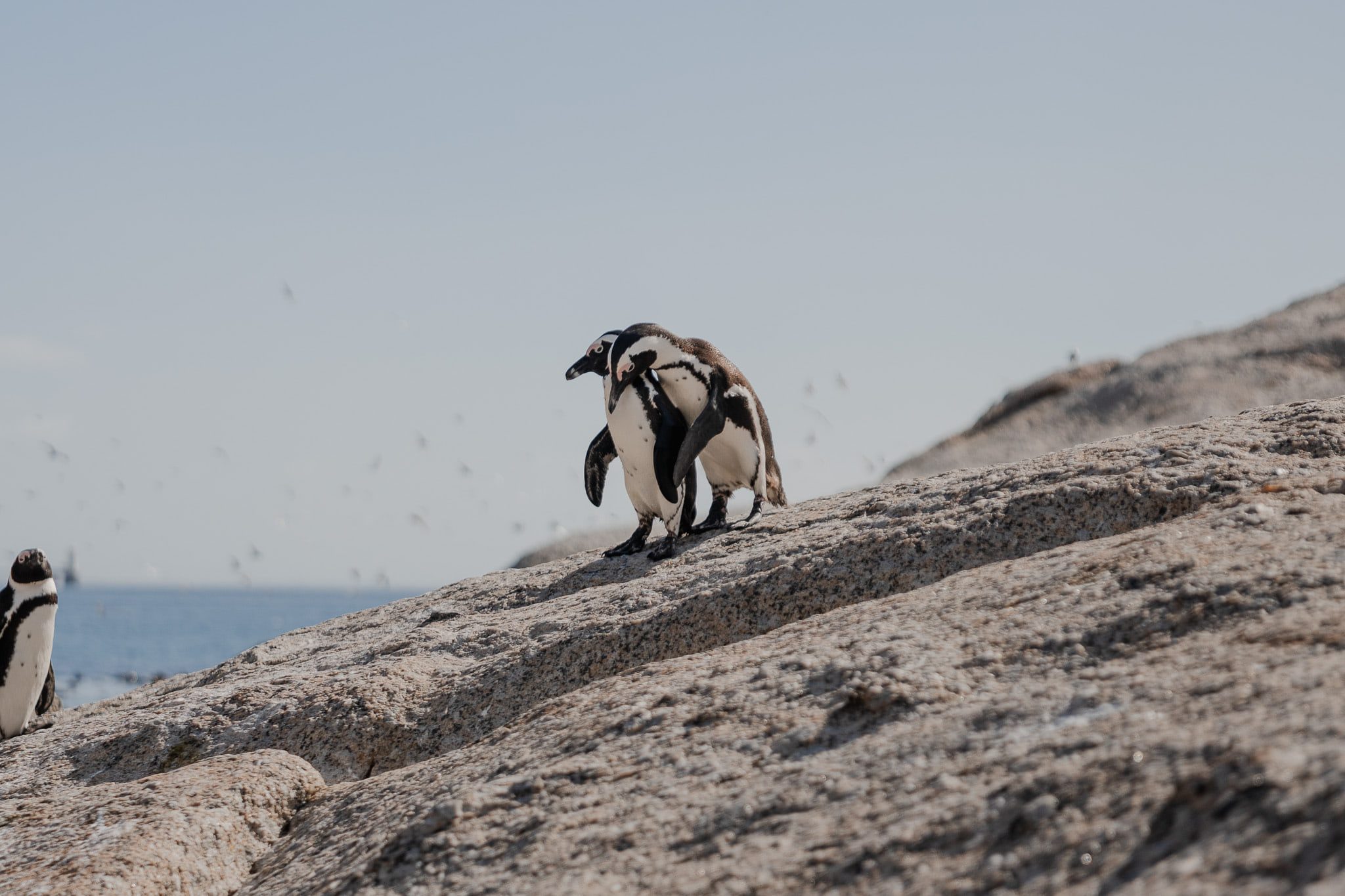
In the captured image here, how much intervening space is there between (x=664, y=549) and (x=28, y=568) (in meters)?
4.39

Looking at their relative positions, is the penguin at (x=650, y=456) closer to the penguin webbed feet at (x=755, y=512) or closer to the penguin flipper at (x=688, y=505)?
the penguin flipper at (x=688, y=505)

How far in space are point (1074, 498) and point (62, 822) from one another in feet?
13.7

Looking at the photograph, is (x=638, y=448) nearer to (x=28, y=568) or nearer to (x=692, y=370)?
(x=692, y=370)

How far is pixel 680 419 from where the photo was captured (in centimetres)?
816

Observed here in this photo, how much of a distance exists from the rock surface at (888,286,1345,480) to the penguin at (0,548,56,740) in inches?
504

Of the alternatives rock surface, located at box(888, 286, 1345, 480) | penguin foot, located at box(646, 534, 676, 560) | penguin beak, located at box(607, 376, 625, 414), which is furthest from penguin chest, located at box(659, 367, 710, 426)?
rock surface, located at box(888, 286, 1345, 480)

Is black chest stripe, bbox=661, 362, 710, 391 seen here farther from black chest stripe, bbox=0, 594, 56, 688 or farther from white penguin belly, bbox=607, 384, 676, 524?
black chest stripe, bbox=0, 594, 56, 688

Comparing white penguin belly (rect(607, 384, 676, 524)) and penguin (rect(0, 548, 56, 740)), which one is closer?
penguin (rect(0, 548, 56, 740))

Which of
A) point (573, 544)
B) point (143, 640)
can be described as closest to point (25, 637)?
point (573, 544)

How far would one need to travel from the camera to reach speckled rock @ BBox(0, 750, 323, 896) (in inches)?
142

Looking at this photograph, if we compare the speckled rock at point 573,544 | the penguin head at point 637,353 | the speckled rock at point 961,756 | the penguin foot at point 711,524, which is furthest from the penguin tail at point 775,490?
the speckled rock at point 573,544

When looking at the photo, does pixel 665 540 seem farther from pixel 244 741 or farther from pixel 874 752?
pixel 874 752

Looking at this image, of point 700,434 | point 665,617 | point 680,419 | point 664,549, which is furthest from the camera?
point 680,419

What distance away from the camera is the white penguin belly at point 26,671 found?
7410mm
